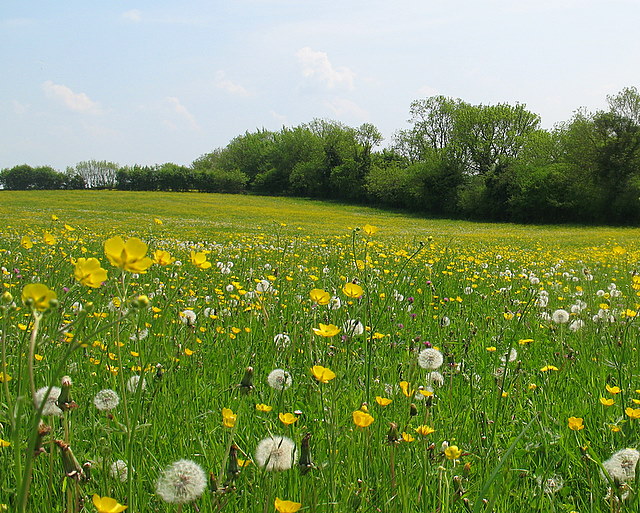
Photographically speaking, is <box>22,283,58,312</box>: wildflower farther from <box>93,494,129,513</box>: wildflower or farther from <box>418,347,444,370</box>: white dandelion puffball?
<box>418,347,444,370</box>: white dandelion puffball

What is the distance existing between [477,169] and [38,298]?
45271 millimetres

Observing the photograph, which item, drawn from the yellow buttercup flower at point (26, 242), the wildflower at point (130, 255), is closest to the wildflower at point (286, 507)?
the wildflower at point (130, 255)

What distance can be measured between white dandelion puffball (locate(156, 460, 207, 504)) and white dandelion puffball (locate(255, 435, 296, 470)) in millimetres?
155

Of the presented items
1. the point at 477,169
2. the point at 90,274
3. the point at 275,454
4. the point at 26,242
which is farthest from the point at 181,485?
the point at 477,169

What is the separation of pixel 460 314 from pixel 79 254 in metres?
4.62

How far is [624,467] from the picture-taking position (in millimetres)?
1311

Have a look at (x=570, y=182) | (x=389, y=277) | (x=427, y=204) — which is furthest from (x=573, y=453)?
(x=427, y=204)

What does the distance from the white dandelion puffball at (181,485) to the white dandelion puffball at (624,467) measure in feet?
3.44

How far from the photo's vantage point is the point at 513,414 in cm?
208

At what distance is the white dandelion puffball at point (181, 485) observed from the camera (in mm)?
1083

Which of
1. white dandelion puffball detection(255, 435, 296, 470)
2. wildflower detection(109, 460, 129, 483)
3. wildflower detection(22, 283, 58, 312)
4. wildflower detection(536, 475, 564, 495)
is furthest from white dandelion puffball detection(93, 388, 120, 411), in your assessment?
wildflower detection(536, 475, 564, 495)

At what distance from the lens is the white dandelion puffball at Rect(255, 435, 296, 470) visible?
1.19 m

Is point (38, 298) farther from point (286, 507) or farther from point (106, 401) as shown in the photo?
point (106, 401)

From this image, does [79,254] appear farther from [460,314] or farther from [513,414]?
Answer: [513,414]
